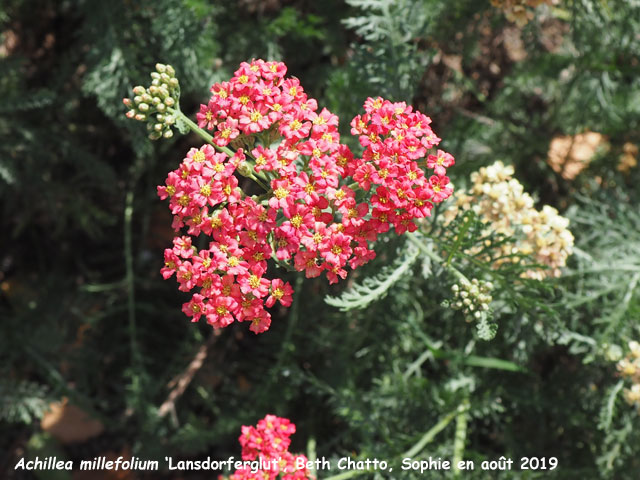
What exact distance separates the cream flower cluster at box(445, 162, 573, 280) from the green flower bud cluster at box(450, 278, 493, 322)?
0.37 meters

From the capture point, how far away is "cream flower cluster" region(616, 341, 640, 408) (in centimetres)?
Answer: 271

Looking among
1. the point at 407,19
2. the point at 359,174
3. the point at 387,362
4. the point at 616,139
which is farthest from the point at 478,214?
the point at 616,139

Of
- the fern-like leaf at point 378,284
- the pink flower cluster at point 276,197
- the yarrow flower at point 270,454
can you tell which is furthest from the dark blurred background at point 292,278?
the pink flower cluster at point 276,197

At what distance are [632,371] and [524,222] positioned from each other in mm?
857

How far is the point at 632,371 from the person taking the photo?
2723 millimetres

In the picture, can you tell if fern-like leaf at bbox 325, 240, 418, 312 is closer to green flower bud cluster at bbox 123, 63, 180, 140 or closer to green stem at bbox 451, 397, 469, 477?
green flower bud cluster at bbox 123, 63, 180, 140

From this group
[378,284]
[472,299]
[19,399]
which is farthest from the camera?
[19,399]

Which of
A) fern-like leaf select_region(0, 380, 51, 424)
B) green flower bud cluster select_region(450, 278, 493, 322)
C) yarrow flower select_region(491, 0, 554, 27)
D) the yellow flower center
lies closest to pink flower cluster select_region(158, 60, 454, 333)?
the yellow flower center

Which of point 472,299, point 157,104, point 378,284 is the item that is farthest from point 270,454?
point 157,104

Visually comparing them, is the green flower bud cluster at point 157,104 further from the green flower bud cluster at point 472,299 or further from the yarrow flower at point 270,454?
the yarrow flower at point 270,454

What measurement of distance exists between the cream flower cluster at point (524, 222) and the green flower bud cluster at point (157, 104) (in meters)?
1.25

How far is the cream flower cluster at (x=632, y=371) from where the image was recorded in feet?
8.89

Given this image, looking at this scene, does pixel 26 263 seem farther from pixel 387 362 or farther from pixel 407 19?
pixel 407 19

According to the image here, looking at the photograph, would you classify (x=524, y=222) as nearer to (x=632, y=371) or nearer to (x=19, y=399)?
(x=632, y=371)
